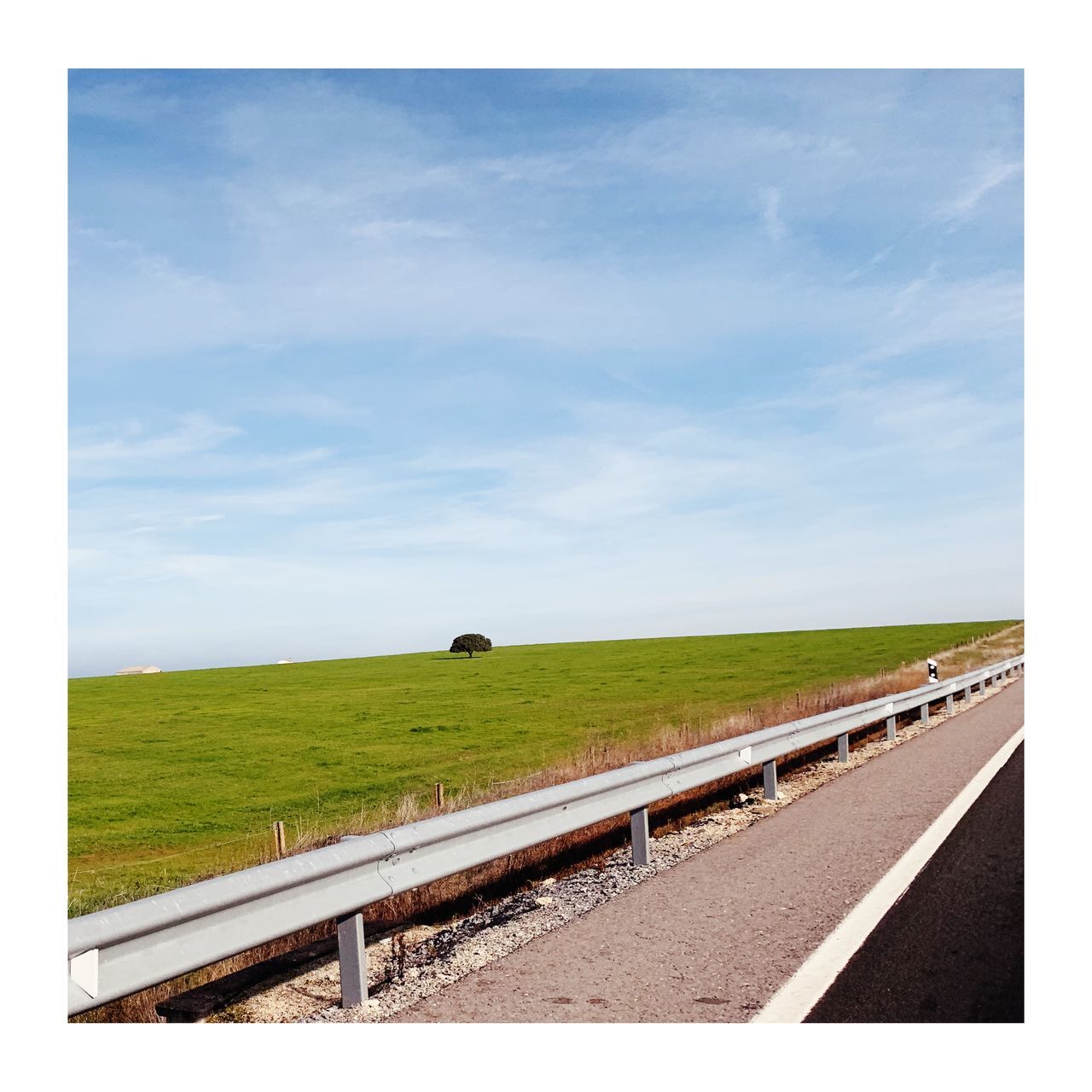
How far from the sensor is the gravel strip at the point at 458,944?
453 cm

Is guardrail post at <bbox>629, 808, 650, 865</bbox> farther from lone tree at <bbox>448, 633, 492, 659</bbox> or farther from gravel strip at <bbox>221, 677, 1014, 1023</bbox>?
lone tree at <bbox>448, 633, 492, 659</bbox>

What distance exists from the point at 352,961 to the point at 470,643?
104014 millimetres

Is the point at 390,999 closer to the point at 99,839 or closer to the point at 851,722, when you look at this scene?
the point at 851,722

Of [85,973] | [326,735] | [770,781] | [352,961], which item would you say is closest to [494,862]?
[352,961]

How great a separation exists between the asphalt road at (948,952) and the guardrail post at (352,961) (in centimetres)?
200

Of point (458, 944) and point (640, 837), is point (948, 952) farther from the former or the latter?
point (640, 837)

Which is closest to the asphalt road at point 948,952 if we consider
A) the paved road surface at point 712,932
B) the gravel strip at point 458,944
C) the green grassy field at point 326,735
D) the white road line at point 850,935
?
the white road line at point 850,935

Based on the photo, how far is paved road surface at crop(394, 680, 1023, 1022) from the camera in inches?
170

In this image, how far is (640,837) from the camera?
23.4 feet

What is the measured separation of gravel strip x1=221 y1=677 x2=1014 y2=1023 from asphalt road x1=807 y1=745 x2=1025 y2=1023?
68.2 inches

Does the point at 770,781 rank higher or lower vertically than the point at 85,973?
lower
